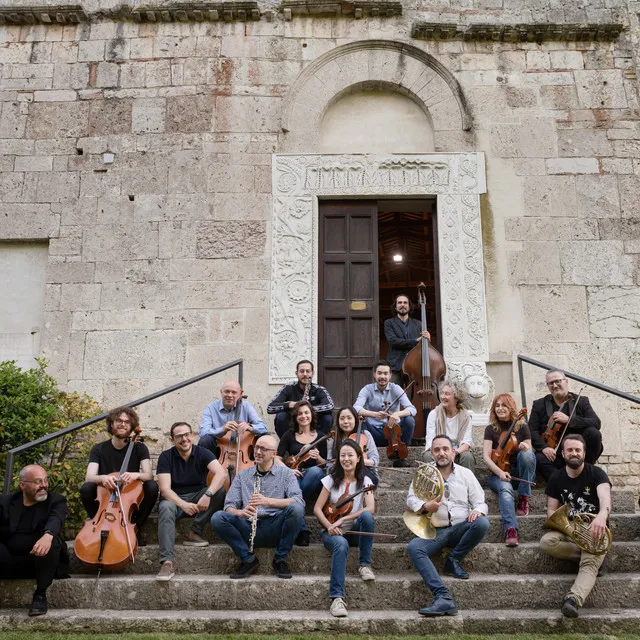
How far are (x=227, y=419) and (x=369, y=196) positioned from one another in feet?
10.8

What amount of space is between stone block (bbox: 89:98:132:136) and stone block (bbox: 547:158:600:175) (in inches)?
194

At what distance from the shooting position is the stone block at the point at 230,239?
7859 millimetres

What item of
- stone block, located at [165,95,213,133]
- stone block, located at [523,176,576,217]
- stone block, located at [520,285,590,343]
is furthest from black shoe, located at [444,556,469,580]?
stone block, located at [165,95,213,133]

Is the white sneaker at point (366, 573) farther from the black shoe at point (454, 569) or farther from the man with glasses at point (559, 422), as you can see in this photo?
the man with glasses at point (559, 422)

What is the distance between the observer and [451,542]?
15.9 ft

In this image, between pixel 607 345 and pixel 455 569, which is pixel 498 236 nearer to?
pixel 607 345

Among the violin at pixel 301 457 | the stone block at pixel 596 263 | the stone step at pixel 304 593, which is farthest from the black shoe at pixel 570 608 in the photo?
the stone block at pixel 596 263

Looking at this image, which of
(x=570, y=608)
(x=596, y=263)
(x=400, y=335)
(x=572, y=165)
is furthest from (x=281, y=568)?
(x=572, y=165)

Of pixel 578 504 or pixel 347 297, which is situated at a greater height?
pixel 347 297

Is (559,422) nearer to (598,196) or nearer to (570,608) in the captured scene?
(570,608)

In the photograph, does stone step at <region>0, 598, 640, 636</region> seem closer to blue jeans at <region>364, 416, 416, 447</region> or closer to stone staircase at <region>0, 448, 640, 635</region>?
stone staircase at <region>0, 448, 640, 635</region>

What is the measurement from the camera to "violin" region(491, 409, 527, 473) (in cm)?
554

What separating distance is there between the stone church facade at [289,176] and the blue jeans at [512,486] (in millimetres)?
1977

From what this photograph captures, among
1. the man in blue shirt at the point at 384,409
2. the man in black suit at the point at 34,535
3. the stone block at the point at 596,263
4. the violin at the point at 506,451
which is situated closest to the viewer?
the man in black suit at the point at 34,535
